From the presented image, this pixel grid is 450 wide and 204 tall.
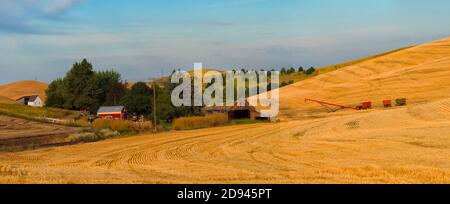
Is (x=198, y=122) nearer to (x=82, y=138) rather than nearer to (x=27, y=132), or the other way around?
(x=82, y=138)

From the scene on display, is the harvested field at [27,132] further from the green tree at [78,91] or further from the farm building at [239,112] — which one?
the green tree at [78,91]

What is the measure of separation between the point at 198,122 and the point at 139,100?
130 ft

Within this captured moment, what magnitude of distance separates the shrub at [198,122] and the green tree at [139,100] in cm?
3447

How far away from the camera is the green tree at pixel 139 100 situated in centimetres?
9562

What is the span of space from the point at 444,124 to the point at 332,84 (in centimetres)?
4671

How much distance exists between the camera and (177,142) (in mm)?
38094

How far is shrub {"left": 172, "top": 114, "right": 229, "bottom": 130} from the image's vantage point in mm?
57756

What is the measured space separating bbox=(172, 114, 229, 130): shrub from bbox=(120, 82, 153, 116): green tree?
113 ft

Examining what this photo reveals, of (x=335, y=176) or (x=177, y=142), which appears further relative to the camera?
(x=177, y=142)

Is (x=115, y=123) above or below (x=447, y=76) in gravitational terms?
below

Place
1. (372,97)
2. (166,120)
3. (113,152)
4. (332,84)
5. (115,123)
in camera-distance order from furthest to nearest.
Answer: (332,84)
(166,120)
(372,97)
(115,123)
(113,152)

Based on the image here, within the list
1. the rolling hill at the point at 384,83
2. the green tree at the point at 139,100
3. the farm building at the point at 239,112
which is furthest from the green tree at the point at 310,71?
the farm building at the point at 239,112

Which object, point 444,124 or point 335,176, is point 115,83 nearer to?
point 444,124
